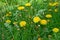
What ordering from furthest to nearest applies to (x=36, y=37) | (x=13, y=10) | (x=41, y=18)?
(x=13, y=10), (x=41, y=18), (x=36, y=37)

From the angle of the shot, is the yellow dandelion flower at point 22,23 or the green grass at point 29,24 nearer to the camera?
the green grass at point 29,24

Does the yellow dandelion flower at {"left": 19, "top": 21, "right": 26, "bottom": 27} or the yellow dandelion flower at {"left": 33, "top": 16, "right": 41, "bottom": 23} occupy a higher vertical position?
the yellow dandelion flower at {"left": 33, "top": 16, "right": 41, "bottom": 23}

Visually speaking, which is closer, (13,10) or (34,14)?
(34,14)

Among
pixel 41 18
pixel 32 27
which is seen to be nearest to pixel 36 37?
pixel 32 27

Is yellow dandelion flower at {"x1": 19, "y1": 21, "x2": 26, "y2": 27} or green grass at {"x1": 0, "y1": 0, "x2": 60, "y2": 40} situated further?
yellow dandelion flower at {"x1": 19, "y1": 21, "x2": 26, "y2": 27}

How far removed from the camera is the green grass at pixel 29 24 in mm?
2815

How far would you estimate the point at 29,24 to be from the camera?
295 cm

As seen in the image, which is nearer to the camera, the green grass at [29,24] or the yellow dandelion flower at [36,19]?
the green grass at [29,24]

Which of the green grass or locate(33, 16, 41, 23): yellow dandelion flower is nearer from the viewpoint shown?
the green grass

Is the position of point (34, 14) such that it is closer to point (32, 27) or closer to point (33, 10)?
point (33, 10)

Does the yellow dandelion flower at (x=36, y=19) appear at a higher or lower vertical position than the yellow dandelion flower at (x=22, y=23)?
higher

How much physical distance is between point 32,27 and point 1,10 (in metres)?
0.70

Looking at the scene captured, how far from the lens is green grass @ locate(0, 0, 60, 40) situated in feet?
9.24

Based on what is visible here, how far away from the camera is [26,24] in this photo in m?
2.95
